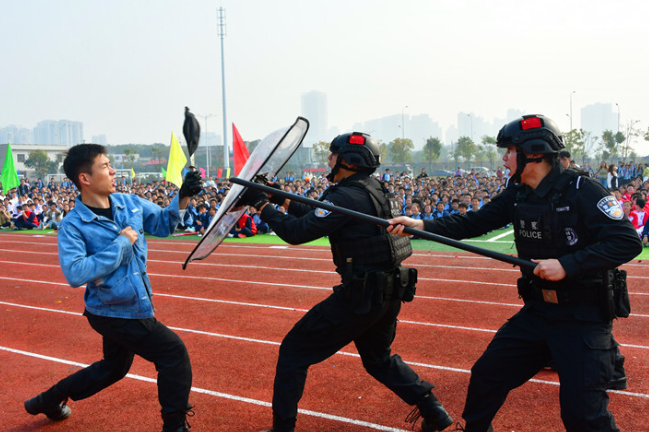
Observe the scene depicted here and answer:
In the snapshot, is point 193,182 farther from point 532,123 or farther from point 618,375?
point 618,375

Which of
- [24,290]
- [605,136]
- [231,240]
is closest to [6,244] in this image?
[231,240]

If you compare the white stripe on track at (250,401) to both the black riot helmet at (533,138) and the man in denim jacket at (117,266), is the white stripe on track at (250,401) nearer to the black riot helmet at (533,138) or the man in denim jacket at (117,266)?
the man in denim jacket at (117,266)

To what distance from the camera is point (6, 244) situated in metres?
18.5

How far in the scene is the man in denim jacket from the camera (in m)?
3.36

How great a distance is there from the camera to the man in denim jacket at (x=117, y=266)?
3363mm

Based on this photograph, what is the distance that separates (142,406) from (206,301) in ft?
13.4

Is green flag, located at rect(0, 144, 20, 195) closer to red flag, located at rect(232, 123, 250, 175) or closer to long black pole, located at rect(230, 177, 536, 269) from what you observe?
red flag, located at rect(232, 123, 250, 175)

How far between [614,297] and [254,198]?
218 cm

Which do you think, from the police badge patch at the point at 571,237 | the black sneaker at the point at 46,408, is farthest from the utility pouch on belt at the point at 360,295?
the black sneaker at the point at 46,408

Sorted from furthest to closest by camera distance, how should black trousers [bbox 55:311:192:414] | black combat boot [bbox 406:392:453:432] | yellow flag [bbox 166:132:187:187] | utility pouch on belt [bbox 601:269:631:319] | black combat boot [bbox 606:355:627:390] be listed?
yellow flag [bbox 166:132:187:187]
black combat boot [bbox 406:392:453:432]
black trousers [bbox 55:311:192:414]
black combat boot [bbox 606:355:627:390]
utility pouch on belt [bbox 601:269:631:319]

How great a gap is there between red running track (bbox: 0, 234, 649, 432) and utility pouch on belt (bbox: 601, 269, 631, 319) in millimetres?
1457

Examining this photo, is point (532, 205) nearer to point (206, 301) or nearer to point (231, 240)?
point (206, 301)

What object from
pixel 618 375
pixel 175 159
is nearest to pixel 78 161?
pixel 618 375

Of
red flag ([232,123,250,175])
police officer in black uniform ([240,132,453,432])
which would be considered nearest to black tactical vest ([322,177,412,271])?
police officer in black uniform ([240,132,453,432])
